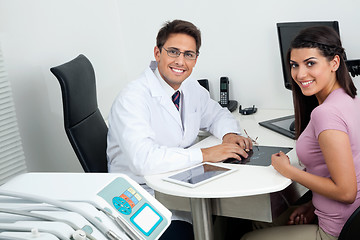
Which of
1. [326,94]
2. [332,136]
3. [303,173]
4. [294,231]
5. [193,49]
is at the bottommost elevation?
[294,231]

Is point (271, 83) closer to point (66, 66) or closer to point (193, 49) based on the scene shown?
point (193, 49)

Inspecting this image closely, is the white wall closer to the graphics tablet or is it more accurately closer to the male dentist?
the graphics tablet

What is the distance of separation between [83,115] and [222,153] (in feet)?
2.20

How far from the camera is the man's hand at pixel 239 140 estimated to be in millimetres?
2143

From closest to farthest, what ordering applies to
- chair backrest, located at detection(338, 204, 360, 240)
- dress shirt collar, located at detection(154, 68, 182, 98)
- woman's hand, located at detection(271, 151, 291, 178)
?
1. chair backrest, located at detection(338, 204, 360, 240)
2. woman's hand, located at detection(271, 151, 291, 178)
3. dress shirt collar, located at detection(154, 68, 182, 98)

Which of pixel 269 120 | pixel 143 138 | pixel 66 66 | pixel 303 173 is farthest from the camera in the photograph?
pixel 269 120

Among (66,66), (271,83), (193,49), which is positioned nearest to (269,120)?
(271,83)

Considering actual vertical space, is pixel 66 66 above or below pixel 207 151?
above

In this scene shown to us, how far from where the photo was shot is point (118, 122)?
2.05 metres

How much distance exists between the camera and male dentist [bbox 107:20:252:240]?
1.96 meters

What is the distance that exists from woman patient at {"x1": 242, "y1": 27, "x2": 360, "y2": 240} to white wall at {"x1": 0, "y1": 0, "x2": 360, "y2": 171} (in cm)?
84

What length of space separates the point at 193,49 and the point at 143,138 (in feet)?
1.62

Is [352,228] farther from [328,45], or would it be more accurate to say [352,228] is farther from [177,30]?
[177,30]

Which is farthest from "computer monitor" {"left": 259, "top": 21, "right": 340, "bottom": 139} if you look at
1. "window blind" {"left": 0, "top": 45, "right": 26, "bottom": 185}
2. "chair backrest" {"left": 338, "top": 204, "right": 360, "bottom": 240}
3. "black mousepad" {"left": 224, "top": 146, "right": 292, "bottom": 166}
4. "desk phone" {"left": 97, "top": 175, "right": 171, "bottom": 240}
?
"desk phone" {"left": 97, "top": 175, "right": 171, "bottom": 240}
